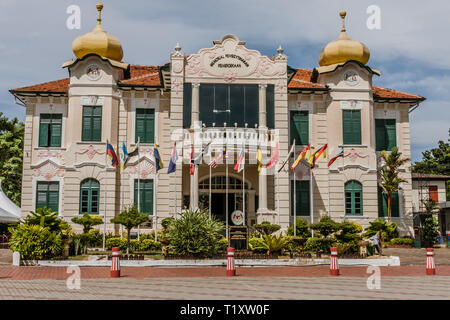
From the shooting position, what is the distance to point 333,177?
99.1 feet

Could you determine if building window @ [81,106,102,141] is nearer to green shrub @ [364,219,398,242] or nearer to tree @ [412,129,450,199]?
green shrub @ [364,219,398,242]

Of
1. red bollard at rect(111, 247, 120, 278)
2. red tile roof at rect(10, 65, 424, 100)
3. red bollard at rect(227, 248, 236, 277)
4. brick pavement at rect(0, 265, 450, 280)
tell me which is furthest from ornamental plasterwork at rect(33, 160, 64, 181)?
red bollard at rect(227, 248, 236, 277)

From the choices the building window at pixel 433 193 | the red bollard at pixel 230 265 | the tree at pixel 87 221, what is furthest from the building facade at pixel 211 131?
the building window at pixel 433 193

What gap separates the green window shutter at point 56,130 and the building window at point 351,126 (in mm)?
17506

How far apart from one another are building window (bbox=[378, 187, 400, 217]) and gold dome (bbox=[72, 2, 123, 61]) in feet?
61.4

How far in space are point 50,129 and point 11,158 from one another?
11044mm

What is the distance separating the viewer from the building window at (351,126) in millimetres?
30297

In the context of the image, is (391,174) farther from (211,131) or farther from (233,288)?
(233,288)

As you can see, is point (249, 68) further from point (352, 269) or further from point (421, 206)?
point (421, 206)

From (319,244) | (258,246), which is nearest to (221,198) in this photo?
(258,246)

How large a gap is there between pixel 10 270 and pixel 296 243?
463 inches

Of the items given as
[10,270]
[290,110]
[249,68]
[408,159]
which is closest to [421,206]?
[408,159]
